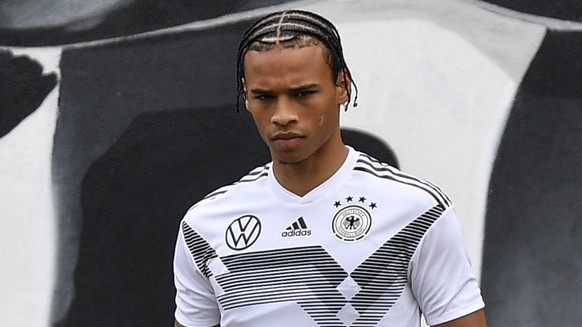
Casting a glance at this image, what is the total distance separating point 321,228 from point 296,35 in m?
0.38

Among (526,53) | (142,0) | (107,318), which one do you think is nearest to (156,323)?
(107,318)

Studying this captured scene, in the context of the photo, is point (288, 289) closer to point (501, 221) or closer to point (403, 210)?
point (403, 210)

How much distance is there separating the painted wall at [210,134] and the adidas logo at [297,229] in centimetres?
131

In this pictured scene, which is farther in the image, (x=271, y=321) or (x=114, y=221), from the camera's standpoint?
(x=114, y=221)

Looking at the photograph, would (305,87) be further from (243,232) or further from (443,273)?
(443,273)

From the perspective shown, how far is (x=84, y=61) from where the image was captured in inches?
140

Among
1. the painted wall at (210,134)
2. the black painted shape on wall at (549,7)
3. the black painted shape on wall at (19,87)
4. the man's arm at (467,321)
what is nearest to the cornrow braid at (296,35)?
the man's arm at (467,321)

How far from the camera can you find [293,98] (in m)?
1.97

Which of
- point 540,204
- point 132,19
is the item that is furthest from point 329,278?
point 132,19

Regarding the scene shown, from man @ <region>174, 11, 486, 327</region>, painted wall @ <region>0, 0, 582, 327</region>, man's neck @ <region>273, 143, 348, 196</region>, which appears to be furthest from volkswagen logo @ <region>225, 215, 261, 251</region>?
painted wall @ <region>0, 0, 582, 327</region>

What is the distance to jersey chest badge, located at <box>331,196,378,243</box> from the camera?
2.00m

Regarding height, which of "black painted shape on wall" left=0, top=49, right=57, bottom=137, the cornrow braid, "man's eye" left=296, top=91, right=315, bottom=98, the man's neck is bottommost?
"black painted shape on wall" left=0, top=49, right=57, bottom=137

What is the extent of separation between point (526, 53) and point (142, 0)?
128 centimetres

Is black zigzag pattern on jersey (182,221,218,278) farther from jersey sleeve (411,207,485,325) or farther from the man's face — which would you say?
jersey sleeve (411,207,485,325)
